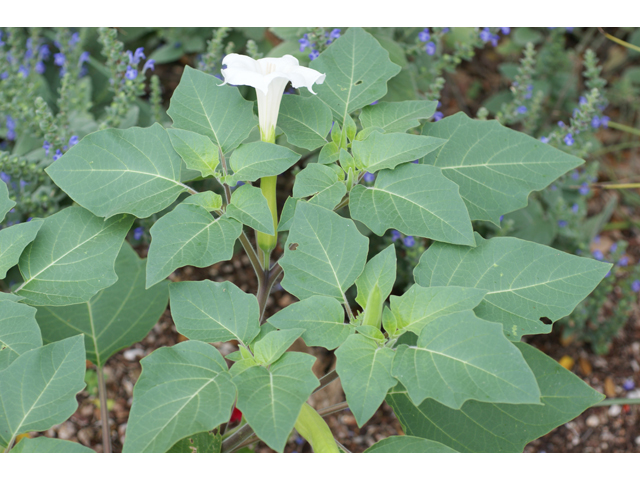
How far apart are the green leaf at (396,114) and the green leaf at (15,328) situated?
2.27 ft

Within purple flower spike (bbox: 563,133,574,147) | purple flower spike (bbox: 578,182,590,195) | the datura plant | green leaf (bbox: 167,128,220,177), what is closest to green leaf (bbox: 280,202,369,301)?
the datura plant

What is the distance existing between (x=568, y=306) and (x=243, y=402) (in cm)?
54

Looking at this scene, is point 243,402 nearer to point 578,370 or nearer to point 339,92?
point 339,92

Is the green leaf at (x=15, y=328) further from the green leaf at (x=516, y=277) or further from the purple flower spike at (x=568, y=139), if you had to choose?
the purple flower spike at (x=568, y=139)

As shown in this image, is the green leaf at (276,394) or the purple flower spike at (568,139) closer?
the green leaf at (276,394)

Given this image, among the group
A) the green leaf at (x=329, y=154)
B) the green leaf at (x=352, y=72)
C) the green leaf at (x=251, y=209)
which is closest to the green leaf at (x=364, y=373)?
the green leaf at (x=251, y=209)

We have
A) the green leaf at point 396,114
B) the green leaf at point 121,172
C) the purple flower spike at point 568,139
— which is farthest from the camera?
the purple flower spike at point 568,139

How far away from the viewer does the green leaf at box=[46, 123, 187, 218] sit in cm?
97

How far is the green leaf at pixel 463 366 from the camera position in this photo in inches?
30.1

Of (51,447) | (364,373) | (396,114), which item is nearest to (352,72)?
(396,114)

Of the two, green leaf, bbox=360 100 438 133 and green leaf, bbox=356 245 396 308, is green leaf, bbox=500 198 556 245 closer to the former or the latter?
green leaf, bbox=360 100 438 133

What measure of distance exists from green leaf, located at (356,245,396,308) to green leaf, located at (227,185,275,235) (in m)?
0.17

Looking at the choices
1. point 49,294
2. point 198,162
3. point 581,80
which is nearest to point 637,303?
point 581,80

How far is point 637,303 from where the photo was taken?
202 centimetres
